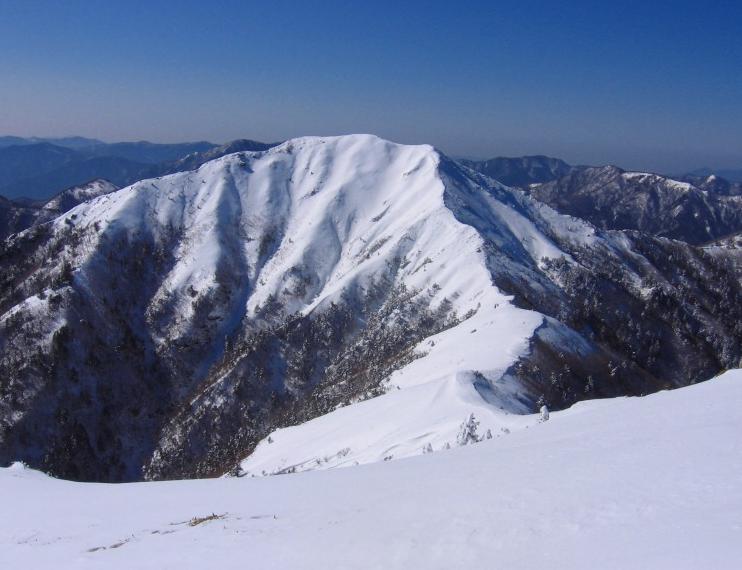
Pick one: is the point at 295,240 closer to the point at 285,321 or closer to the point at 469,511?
the point at 285,321

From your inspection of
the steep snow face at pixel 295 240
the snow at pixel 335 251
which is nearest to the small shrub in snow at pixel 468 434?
the snow at pixel 335 251

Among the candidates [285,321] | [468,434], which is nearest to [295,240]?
[285,321]

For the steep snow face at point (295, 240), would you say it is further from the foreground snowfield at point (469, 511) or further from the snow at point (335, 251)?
the foreground snowfield at point (469, 511)

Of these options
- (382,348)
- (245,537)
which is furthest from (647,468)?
(382,348)

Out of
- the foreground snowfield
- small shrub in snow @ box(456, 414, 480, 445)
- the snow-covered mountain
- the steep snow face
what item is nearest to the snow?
the steep snow face

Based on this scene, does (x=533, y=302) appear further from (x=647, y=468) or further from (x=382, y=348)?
(x=647, y=468)

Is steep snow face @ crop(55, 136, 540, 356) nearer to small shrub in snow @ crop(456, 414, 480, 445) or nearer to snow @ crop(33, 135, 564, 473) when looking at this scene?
snow @ crop(33, 135, 564, 473)
